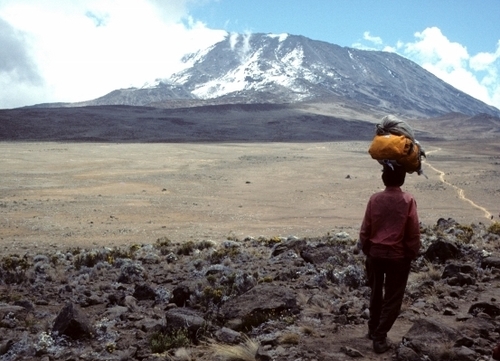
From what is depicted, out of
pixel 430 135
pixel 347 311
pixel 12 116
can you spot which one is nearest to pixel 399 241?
pixel 347 311

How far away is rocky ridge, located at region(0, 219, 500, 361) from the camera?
4.38 m

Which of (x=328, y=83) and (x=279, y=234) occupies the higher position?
(x=328, y=83)

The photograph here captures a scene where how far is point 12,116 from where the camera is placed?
78188 millimetres

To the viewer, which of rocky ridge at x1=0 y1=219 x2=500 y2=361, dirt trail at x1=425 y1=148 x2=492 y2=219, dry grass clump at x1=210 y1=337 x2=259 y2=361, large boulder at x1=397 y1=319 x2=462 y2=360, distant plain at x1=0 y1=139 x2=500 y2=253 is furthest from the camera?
dirt trail at x1=425 y1=148 x2=492 y2=219

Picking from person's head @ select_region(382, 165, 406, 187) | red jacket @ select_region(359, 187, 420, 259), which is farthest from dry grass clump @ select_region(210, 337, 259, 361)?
person's head @ select_region(382, 165, 406, 187)

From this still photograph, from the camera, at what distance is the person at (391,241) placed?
13.8 feet

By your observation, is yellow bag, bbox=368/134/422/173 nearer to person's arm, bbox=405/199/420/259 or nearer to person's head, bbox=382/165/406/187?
person's head, bbox=382/165/406/187

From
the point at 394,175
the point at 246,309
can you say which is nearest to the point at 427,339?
the point at 394,175

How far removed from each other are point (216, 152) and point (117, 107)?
2102 inches

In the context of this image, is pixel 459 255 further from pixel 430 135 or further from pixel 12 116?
pixel 430 135

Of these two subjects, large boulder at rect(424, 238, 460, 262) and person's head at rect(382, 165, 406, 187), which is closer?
person's head at rect(382, 165, 406, 187)

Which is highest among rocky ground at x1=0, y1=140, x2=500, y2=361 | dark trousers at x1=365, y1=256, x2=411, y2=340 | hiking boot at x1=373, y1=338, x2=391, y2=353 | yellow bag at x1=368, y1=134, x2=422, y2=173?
yellow bag at x1=368, y1=134, x2=422, y2=173

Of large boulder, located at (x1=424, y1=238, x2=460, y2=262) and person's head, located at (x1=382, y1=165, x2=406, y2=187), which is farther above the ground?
person's head, located at (x1=382, y1=165, x2=406, y2=187)

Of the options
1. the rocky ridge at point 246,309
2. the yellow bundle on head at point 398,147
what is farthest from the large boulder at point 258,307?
the yellow bundle on head at point 398,147
